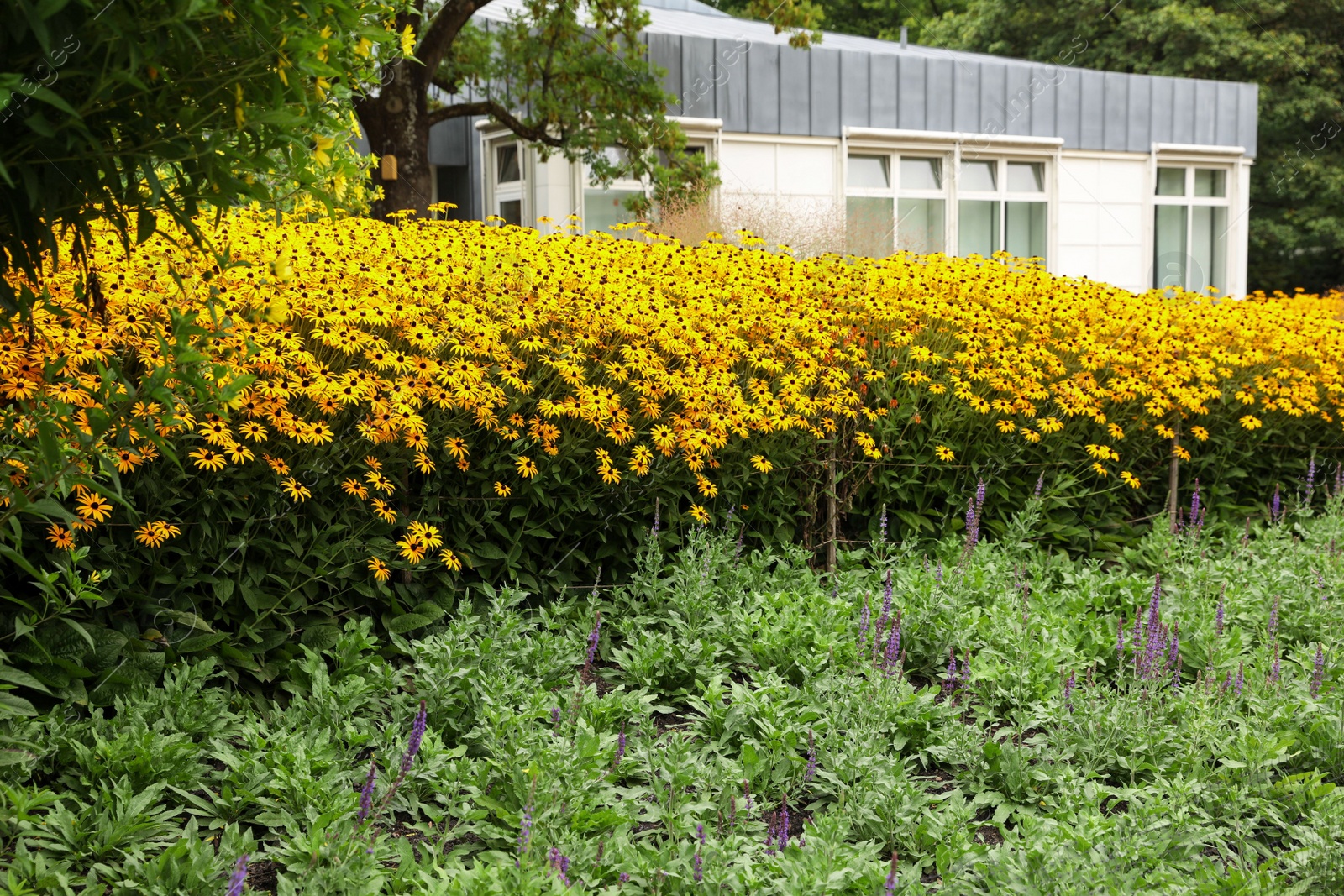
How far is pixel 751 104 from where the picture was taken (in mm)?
15102

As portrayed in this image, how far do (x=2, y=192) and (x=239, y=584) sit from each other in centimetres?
146

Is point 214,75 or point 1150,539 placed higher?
point 214,75

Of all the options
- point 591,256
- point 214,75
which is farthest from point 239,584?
point 591,256

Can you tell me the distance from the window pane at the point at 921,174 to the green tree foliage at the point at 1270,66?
8.33 m

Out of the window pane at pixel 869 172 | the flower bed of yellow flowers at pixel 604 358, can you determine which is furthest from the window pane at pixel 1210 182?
the flower bed of yellow flowers at pixel 604 358

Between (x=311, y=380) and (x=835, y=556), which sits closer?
(x=311, y=380)

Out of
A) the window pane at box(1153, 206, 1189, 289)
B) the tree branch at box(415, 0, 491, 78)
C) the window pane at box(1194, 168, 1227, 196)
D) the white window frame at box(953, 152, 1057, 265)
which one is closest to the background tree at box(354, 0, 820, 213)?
the tree branch at box(415, 0, 491, 78)

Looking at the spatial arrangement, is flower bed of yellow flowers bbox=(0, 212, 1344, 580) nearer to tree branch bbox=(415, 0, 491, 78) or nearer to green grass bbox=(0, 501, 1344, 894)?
green grass bbox=(0, 501, 1344, 894)

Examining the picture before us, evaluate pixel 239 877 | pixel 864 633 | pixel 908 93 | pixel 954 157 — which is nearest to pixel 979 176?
pixel 954 157

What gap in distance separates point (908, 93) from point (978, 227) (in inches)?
90.0

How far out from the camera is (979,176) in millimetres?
17422

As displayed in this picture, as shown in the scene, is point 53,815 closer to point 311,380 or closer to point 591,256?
point 311,380

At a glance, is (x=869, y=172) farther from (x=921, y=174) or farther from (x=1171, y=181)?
(x=1171, y=181)

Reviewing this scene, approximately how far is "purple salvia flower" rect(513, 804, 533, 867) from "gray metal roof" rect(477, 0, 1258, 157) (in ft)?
36.7
